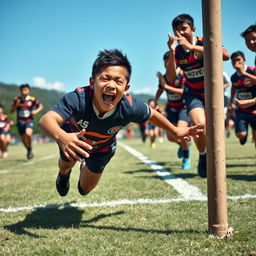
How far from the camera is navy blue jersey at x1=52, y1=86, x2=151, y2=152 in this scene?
3.17m

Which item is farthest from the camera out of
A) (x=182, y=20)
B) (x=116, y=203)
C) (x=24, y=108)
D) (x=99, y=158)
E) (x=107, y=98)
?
(x=24, y=108)

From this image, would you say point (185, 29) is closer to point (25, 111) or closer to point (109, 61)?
point (109, 61)

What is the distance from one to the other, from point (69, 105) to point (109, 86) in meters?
0.43

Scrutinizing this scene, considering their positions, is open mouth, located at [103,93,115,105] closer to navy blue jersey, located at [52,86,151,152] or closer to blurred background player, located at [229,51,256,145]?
navy blue jersey, located at [52,86,151,152]

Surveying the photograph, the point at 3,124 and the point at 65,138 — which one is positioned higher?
the point at 3,124

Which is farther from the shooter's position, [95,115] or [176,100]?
[176,100]

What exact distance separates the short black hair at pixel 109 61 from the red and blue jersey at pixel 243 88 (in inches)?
181

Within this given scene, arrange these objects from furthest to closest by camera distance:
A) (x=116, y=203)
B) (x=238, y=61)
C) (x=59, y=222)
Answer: (x=238, y=61) → (x=116, y=203) → (x=59, y=222)

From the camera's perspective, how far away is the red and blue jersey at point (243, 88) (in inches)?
281

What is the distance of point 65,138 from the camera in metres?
2.38

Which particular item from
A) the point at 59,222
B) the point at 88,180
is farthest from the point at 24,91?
the point at 59,222

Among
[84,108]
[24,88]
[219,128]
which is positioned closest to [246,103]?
[219,128]

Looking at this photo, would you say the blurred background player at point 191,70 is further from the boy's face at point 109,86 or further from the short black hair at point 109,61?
the boy's face at point 109,86

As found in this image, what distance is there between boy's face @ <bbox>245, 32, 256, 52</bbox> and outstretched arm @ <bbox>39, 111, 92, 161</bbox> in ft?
13.1
